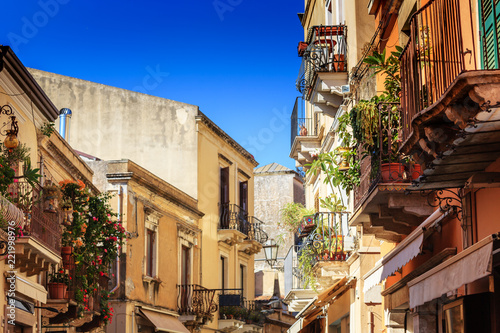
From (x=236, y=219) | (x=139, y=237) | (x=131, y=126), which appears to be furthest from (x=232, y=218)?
(x=139, y=237)

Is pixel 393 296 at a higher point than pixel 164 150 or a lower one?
lower

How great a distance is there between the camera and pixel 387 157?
35.1 feet

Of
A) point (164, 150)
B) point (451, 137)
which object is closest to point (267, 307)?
point (164, 150)

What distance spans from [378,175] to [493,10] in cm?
349

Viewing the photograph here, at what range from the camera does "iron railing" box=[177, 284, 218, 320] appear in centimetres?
2538

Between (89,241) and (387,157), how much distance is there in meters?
8.65

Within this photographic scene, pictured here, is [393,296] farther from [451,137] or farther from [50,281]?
[50,281]

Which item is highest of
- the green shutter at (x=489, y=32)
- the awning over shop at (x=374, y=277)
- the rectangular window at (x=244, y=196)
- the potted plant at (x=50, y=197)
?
the rectangular window at (x=244, y=196)

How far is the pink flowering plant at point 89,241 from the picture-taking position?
16844 millimetres

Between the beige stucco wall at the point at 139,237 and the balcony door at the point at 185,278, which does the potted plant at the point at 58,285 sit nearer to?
the beige stucco wall at the point at 139,237

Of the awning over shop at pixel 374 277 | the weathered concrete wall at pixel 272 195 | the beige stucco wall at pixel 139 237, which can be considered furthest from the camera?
the weathered concrete wall at pixel 272 195

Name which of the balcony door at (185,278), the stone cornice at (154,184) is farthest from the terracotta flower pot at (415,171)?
the balcony door at (185,278)

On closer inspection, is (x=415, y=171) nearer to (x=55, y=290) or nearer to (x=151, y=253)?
(x=55, y=290)

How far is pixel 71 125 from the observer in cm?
2622
